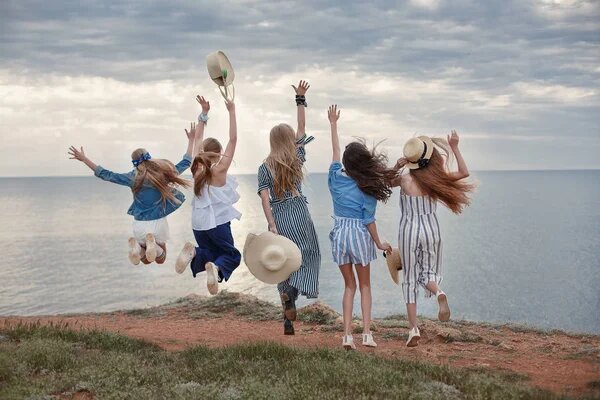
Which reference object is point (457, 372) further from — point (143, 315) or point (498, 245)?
point (498, 245)

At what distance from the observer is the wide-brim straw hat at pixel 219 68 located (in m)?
11.8

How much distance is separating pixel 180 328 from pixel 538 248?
93637 mm

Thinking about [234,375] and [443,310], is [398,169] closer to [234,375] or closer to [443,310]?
[443,310]

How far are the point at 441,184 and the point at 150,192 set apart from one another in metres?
4.85

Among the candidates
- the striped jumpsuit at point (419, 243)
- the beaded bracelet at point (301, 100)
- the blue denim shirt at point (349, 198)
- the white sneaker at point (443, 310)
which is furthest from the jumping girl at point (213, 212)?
the white sneaker at point (443, 310)

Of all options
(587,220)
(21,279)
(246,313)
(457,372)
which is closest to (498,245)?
(587,220)

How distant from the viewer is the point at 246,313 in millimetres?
17391

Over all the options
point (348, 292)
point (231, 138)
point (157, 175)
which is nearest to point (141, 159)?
point (157, 175)

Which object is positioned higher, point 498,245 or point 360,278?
point 360,278

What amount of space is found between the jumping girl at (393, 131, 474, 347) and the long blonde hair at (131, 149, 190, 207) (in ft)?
12.1

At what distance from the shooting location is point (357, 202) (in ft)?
35.8

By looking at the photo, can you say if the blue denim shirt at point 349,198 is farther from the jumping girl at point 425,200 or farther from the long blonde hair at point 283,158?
the long blonde hair at point 283,158

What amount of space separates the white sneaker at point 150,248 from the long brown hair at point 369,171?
11.6ft

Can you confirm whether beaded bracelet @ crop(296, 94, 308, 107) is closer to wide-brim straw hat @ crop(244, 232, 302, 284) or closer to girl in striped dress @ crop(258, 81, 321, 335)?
girl in striped dress @ crop(258, 81, 321, 335)
